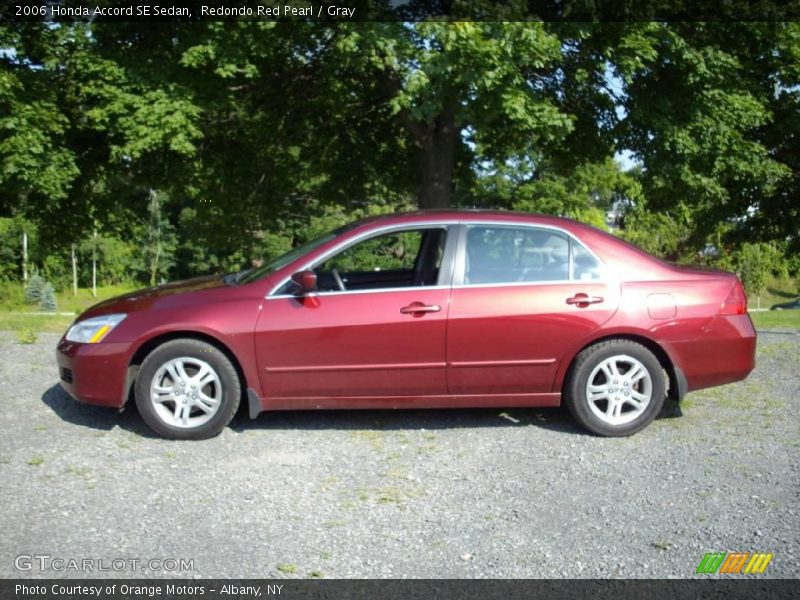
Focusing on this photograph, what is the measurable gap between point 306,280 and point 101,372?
157cm

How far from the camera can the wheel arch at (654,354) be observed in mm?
5605

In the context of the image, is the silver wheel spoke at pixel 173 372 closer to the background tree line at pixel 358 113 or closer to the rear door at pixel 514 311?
the rear door at pixel 514 311

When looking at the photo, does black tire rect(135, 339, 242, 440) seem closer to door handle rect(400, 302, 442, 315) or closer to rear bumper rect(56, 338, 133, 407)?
rear bumper rect(56, 338, 133, 407)

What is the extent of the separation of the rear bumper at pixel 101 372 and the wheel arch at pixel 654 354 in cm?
311


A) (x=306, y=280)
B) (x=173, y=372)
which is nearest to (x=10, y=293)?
(x=173, y=372)

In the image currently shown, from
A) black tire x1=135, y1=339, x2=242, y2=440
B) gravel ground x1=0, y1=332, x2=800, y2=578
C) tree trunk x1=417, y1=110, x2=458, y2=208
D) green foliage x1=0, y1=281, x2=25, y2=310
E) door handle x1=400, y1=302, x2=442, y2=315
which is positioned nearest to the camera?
gravel ground x1=0, y1=332, x2=800, y2=578

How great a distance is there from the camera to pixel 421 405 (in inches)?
219

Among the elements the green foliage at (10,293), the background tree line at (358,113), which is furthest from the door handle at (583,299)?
the green foliage at (10,293)

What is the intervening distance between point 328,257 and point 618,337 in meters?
2.20

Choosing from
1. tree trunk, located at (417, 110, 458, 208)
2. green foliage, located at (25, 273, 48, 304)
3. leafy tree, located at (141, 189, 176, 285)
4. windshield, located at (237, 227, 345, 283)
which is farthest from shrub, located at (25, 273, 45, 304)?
windshield, located at (237, 227, 345, 283)

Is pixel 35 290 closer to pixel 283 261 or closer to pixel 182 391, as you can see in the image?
pixel 283 261

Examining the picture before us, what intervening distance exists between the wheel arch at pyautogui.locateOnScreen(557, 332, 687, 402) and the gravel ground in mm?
345

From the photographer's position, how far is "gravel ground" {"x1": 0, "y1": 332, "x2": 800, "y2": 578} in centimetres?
366

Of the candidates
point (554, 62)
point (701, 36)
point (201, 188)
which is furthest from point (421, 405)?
point (201, 188)
